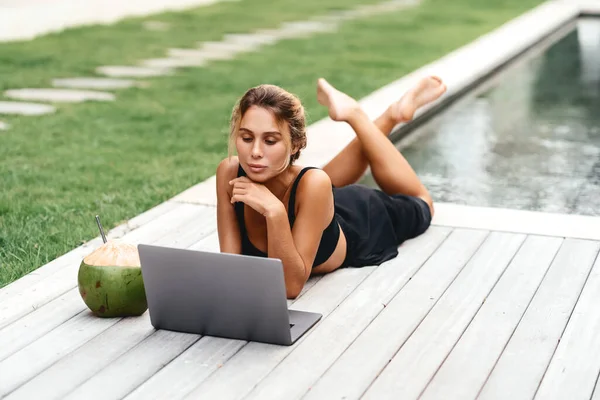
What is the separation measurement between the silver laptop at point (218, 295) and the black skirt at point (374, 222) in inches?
29.0

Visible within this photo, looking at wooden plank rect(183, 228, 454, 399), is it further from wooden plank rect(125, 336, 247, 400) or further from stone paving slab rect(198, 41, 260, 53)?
stone paving slab rect(198, 41, 260, 53)

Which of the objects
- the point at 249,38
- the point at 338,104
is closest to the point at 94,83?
the point at 249,38

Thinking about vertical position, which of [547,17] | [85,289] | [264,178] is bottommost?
[547,17]

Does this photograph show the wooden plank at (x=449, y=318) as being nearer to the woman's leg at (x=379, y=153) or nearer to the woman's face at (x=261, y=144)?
the woman's leg at (x=379, y=153)

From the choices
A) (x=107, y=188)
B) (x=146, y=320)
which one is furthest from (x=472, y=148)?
(x=146, y=320)

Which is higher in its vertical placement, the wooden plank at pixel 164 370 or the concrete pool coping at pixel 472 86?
the wooden plank at pixel 164 370

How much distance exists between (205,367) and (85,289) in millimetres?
606

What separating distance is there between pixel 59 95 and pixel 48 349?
14.8 ft

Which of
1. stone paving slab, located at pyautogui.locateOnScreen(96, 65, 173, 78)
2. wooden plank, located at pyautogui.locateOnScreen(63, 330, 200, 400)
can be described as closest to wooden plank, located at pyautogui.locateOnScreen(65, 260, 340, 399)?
wooden plank, located at pyautogui.locateOnScreen(63, 330, 200, 400)

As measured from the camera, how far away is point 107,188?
209 inches

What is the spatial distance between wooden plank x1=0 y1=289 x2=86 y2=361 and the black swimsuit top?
2.07ft

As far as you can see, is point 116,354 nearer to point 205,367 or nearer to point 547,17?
point 205,367

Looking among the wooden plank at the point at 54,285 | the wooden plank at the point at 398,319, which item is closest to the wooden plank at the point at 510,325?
the wooden plank at the point at 398,319

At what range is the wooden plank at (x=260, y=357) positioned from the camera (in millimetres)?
3023
